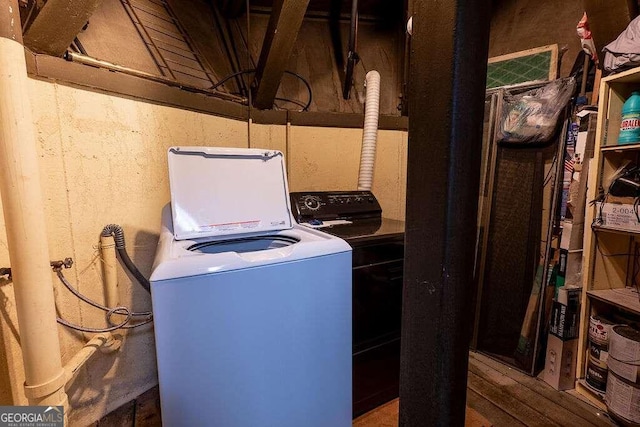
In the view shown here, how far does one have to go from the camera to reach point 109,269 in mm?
1452

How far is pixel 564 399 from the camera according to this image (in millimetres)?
Answer: 1781

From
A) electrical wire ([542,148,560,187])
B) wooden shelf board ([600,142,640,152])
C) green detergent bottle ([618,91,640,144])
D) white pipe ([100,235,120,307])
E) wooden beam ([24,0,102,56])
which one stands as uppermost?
wooden beam ([24,0,102,56])

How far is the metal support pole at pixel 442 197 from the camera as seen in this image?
2.07 feet

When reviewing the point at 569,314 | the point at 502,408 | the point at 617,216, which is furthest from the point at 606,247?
the point at 502,408

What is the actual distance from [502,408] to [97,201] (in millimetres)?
2342

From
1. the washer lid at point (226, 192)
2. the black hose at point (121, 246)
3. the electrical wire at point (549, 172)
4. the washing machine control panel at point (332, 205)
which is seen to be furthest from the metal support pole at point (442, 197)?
the electrical wire at point (549, 172)

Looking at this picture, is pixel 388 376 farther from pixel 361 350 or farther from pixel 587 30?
pixel 587 30

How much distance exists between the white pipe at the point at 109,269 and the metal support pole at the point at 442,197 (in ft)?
4.46

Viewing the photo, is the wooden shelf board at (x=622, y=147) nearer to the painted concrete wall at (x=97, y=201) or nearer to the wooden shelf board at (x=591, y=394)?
the wooden shelf board at (x=591, y=394)

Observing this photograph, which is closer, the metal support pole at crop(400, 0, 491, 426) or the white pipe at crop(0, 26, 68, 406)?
the metal support pole at crop(400, 0, 491, 426)

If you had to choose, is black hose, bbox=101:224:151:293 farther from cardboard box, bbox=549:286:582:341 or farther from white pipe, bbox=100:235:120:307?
cardboard box, bbox=549:286:582:341

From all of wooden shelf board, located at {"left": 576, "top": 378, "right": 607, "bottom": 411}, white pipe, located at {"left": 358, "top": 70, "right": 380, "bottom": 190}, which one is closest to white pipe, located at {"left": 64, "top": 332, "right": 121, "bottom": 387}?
white pipe, located at {"left": 358, "top": 70, "right": 380, "bottom": 190}

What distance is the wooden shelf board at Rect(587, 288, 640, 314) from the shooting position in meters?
1.61

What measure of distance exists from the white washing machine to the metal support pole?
0.53 meters
